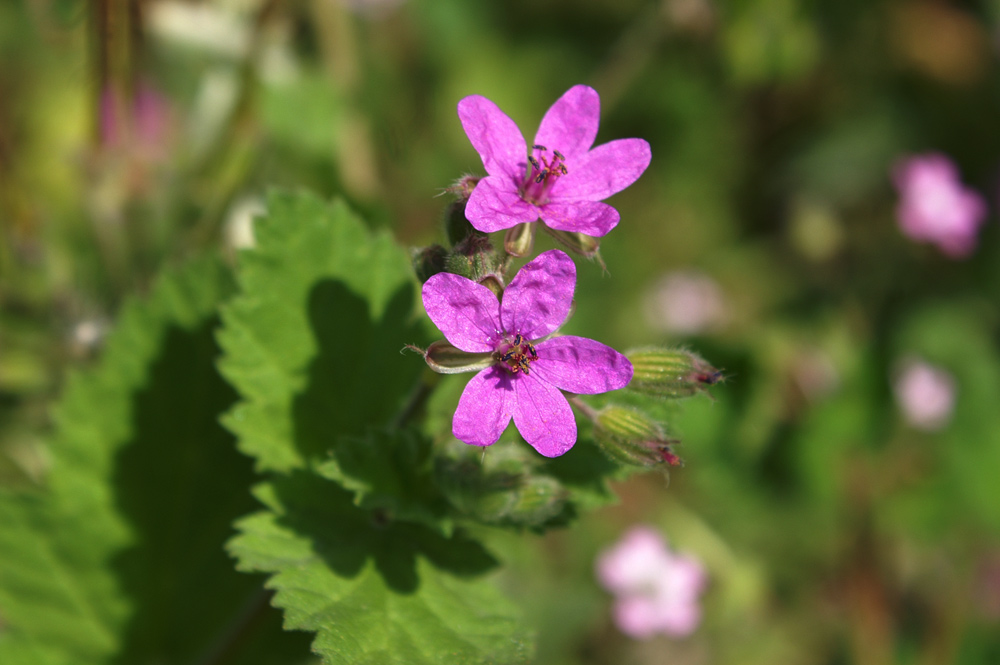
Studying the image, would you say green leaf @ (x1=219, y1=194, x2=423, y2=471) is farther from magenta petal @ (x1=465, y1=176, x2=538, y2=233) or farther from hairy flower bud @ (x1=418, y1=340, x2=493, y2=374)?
magenta petal @ (x1=465, y1=176, x2=538, y2=233)

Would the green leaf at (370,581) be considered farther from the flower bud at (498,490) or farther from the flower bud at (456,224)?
the flower bud at (456,224)

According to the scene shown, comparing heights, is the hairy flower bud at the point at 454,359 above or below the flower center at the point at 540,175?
below

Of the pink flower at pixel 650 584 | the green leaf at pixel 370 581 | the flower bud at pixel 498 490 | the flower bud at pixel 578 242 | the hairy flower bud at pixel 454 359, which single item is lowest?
the green leaf at pixel 370 581

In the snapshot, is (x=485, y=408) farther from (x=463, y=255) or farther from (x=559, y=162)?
(x=559, y=162)

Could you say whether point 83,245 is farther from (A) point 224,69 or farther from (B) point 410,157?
(B) point 410,157

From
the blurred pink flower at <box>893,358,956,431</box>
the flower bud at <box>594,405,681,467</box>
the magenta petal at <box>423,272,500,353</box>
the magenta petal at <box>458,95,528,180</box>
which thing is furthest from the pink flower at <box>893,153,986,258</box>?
the magenta petal at <box>423,272,500,353</box>

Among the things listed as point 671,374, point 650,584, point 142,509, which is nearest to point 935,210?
point 650,584

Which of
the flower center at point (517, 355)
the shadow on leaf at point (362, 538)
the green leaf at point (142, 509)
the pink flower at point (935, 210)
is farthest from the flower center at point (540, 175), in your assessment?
the pink flower at point (935, 210)
